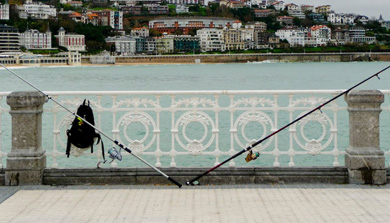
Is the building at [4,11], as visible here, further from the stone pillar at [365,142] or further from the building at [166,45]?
the stone pillar at [365,142]

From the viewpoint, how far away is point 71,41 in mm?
174375

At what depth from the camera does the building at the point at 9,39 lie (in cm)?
16588

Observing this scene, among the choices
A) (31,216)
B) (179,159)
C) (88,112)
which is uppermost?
(88,112)

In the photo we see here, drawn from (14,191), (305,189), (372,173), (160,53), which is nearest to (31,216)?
(14,191)

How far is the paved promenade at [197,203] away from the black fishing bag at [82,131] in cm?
47

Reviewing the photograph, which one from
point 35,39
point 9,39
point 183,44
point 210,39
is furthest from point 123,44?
point 9,39

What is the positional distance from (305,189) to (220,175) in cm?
90

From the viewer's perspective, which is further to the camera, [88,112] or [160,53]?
[160,53]

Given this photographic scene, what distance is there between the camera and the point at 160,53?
186 m

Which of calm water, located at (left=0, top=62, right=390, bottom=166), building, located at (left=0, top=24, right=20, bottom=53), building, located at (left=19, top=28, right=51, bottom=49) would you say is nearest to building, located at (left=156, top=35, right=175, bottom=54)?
building, located at (left=19, top=28, right=51, bottom=49)

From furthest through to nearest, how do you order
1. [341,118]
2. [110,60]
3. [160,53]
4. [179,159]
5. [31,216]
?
[160,53] < [110,60] < [341,118] < [179,159] < [31,216]

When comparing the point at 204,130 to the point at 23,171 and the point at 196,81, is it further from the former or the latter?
the point at 196,81

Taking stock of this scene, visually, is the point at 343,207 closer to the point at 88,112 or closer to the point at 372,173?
the point at 372,173

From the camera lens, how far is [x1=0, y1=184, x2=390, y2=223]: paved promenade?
4.94 metres
